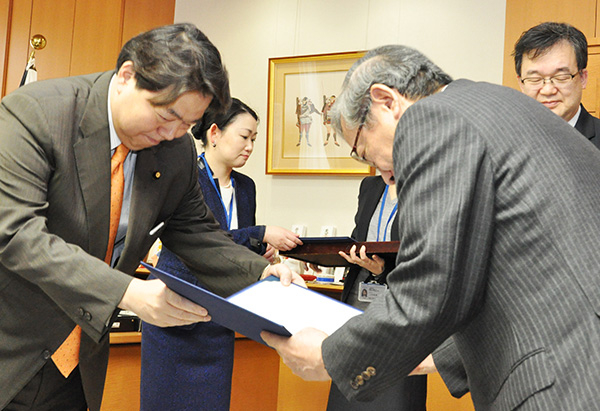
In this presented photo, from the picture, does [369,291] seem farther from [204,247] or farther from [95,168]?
[95,168]

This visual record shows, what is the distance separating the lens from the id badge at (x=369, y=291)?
2.70 metres

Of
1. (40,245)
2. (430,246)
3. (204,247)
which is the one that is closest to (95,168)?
(40,245)

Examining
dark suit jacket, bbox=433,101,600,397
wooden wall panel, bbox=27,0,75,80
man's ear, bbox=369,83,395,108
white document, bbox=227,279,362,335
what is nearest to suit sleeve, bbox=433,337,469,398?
dark suit jacket, bbox=433,101,600,397

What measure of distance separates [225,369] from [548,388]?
1783mm

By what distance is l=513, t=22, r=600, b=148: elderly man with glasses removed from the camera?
287 centimetres

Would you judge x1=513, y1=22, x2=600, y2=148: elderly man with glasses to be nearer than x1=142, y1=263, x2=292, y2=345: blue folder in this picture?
No

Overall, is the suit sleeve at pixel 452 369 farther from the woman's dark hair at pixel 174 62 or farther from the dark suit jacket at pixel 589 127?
the dark suit jacket at pixel 589 127

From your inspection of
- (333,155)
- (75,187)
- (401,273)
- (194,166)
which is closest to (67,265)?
(75,187)

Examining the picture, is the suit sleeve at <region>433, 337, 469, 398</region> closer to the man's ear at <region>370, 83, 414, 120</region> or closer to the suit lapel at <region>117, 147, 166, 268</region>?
the man's ear at <region>370, 83, 414, 120</region>

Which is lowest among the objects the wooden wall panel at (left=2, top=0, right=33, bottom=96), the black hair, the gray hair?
the gray hair

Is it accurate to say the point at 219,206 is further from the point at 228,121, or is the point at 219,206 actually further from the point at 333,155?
the point at 333,155

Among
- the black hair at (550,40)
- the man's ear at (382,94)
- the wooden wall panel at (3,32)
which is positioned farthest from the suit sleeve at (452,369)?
the wooden wall panel at (3,32)

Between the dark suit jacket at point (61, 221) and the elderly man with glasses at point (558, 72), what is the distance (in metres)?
1.79

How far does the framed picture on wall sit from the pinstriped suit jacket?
4.11 metres
